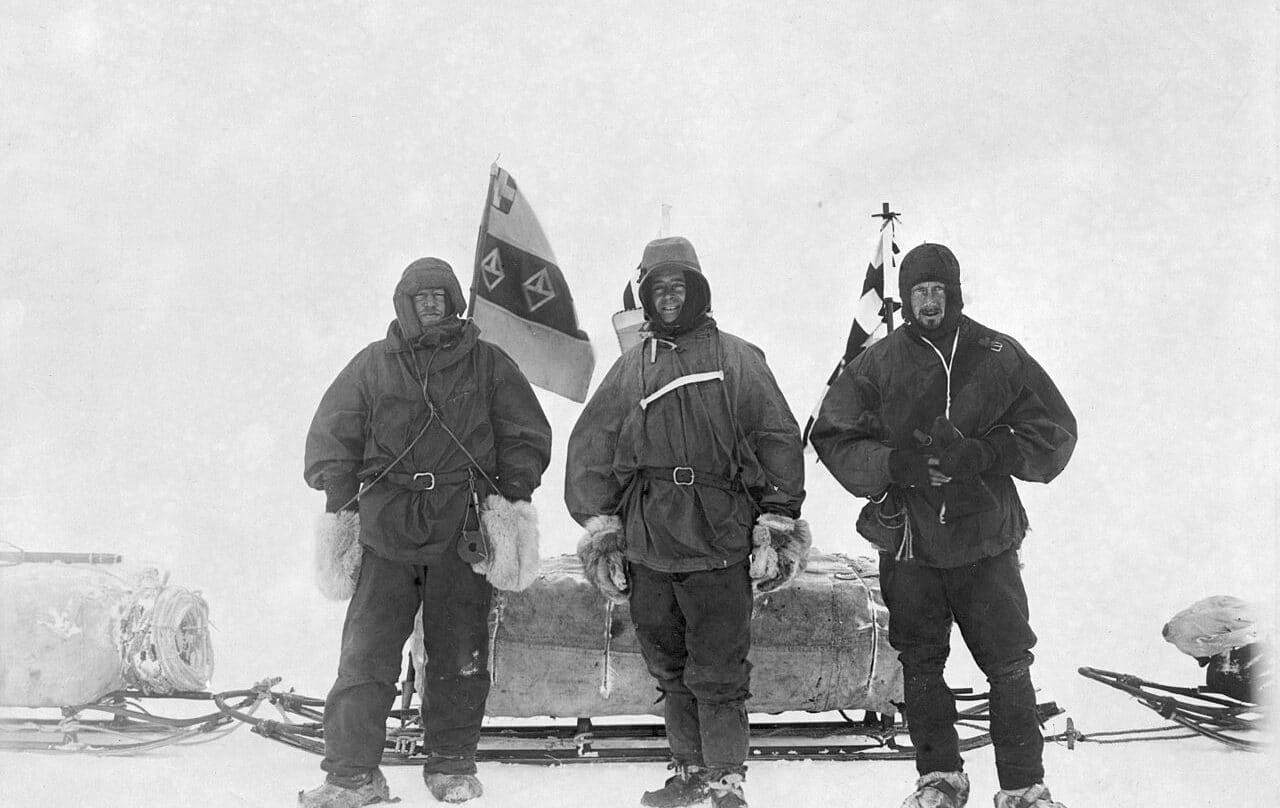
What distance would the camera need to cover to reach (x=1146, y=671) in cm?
507

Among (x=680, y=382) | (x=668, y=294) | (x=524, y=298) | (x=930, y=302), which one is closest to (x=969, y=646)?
(x=930, y=302)

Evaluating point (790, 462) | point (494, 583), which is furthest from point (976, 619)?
point (494, 583)

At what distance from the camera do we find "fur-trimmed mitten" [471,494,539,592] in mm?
3412

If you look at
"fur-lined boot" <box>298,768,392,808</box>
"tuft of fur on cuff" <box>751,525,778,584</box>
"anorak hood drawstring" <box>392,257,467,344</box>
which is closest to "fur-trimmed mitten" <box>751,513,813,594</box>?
"tuft of fur on cuff" <box>751,525,778,584</box>

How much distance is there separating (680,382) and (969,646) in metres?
1.23

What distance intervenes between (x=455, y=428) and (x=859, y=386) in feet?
4.46

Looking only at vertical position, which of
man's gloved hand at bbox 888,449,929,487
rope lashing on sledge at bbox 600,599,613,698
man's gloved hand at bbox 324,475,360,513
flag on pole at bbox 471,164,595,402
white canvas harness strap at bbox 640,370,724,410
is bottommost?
rope lashing on sledge at bbox 600,599,613,698

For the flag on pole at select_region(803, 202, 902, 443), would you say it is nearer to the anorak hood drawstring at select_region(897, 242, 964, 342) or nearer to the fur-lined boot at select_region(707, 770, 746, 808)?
the anorak hood drawstring at select_region(897, 242, 964, 342)

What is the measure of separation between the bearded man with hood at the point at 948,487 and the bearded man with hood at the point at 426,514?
43.9 inches

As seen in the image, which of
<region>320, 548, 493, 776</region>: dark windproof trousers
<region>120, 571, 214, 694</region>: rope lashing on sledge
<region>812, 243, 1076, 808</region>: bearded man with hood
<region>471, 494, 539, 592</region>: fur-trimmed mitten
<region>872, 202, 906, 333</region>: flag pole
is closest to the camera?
<region>812, 243, 1076, 808</region>: bearded man with hood

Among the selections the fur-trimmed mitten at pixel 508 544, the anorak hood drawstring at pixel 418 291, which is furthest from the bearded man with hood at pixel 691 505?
the anorak hood drawstring at pixel 418 291

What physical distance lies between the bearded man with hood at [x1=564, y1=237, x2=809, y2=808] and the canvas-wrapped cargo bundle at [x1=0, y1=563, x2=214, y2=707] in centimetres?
193

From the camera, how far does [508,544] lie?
342cm

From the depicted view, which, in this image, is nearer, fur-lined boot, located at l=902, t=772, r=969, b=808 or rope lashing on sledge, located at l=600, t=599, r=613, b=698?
fur-lined boot, located at l=902, t=772, r=969, b=808
